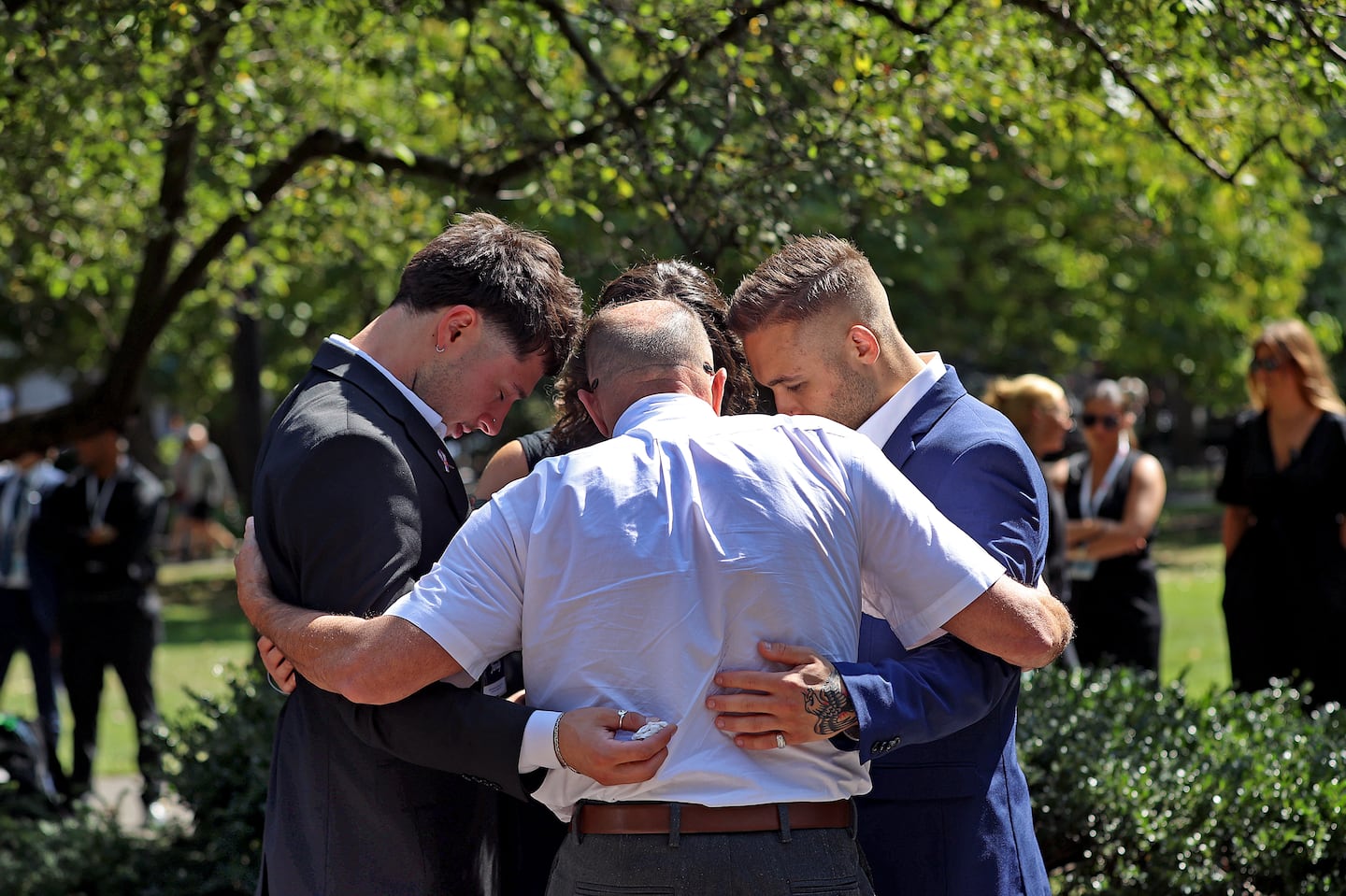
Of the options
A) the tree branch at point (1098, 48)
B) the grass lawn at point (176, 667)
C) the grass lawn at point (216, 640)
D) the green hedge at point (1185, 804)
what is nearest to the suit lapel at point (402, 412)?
the green hedge at point (1185, 804)

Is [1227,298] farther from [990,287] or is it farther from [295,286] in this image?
[295,286]

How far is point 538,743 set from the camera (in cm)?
221

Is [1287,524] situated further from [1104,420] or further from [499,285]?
[499,285]

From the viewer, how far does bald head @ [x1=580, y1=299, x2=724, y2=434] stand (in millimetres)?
2377

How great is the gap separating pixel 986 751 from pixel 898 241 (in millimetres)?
2482

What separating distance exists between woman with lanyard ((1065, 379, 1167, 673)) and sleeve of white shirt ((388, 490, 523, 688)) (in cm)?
505

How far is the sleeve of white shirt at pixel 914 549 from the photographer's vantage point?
7.16 feet

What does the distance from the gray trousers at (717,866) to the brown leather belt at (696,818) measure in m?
0.01

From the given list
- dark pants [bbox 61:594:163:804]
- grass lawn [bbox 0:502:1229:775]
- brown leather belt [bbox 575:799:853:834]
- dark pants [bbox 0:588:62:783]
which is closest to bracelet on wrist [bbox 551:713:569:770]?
brown leather belt [bbox 575:799:853:834]

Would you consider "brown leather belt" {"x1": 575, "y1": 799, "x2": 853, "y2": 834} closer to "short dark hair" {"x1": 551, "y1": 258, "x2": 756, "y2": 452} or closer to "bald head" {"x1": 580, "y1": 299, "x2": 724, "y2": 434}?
"bald head" {"x1": 580, "y1": 299, "x2": 724, "y2": 434}

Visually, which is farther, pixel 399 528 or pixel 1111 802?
pixel 1111 802

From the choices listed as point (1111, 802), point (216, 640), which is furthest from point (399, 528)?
point (216, 640)

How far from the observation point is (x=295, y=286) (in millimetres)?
12484

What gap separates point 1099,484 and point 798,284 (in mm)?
4733
